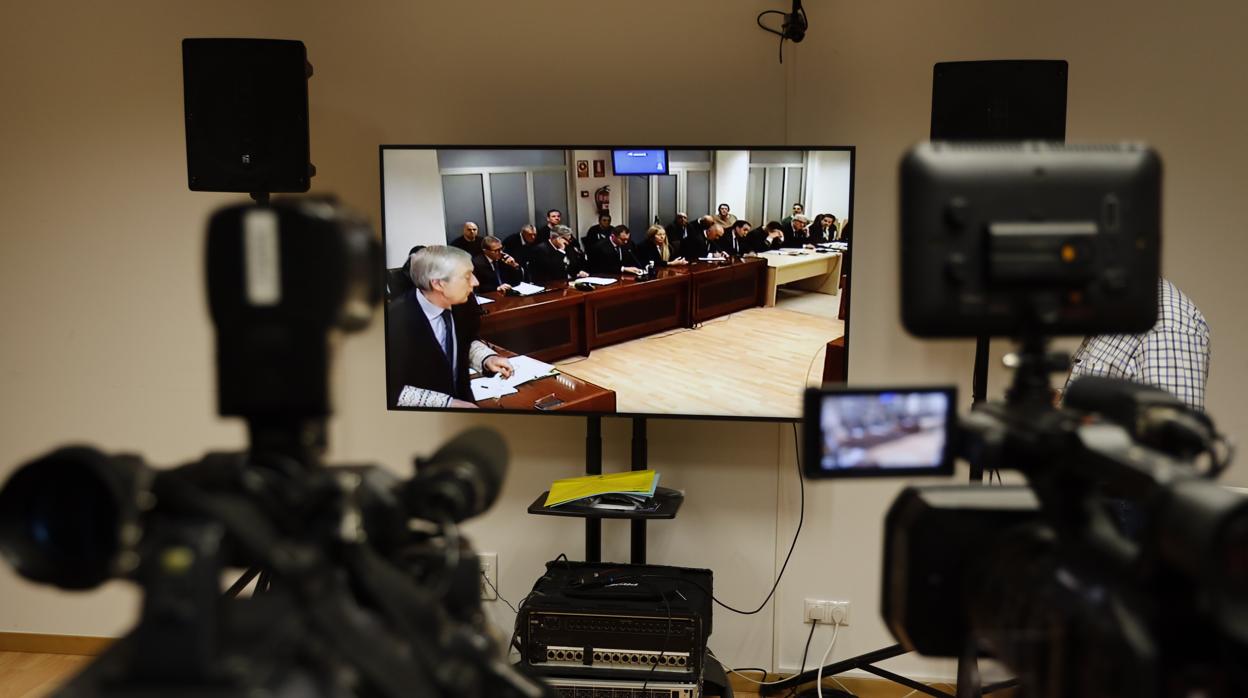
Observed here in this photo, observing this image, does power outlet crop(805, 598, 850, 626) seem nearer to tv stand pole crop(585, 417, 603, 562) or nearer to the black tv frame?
tv stand pole crop(585, 417, 603, 562)

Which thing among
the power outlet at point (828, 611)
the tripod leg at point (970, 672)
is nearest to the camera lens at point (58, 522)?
the tripod leg at point (970, 672)

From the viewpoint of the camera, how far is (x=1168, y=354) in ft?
7.57

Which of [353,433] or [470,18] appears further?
[353,433]

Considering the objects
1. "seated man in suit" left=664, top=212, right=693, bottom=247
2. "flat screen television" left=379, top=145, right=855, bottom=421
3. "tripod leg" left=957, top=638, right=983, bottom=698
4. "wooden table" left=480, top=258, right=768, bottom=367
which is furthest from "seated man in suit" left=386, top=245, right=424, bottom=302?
"tripod leg" left=957, top=638, right=983, bottom=698

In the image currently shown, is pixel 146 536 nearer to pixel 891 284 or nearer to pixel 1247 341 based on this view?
pixel 891 284

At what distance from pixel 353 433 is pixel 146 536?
2419 mm

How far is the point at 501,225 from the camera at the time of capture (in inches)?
106

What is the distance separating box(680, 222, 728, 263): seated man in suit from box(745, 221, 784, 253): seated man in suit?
9cm

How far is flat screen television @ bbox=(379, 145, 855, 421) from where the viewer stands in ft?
8.72

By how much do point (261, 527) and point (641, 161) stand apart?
206 centimetres

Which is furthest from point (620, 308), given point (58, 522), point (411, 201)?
point (58, 522)

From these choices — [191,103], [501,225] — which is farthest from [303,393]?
[191,103]

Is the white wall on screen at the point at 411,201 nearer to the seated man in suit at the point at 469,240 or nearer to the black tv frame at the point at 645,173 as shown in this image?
the seated man in suit at the point at 469,240

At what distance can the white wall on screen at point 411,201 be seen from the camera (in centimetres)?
268
